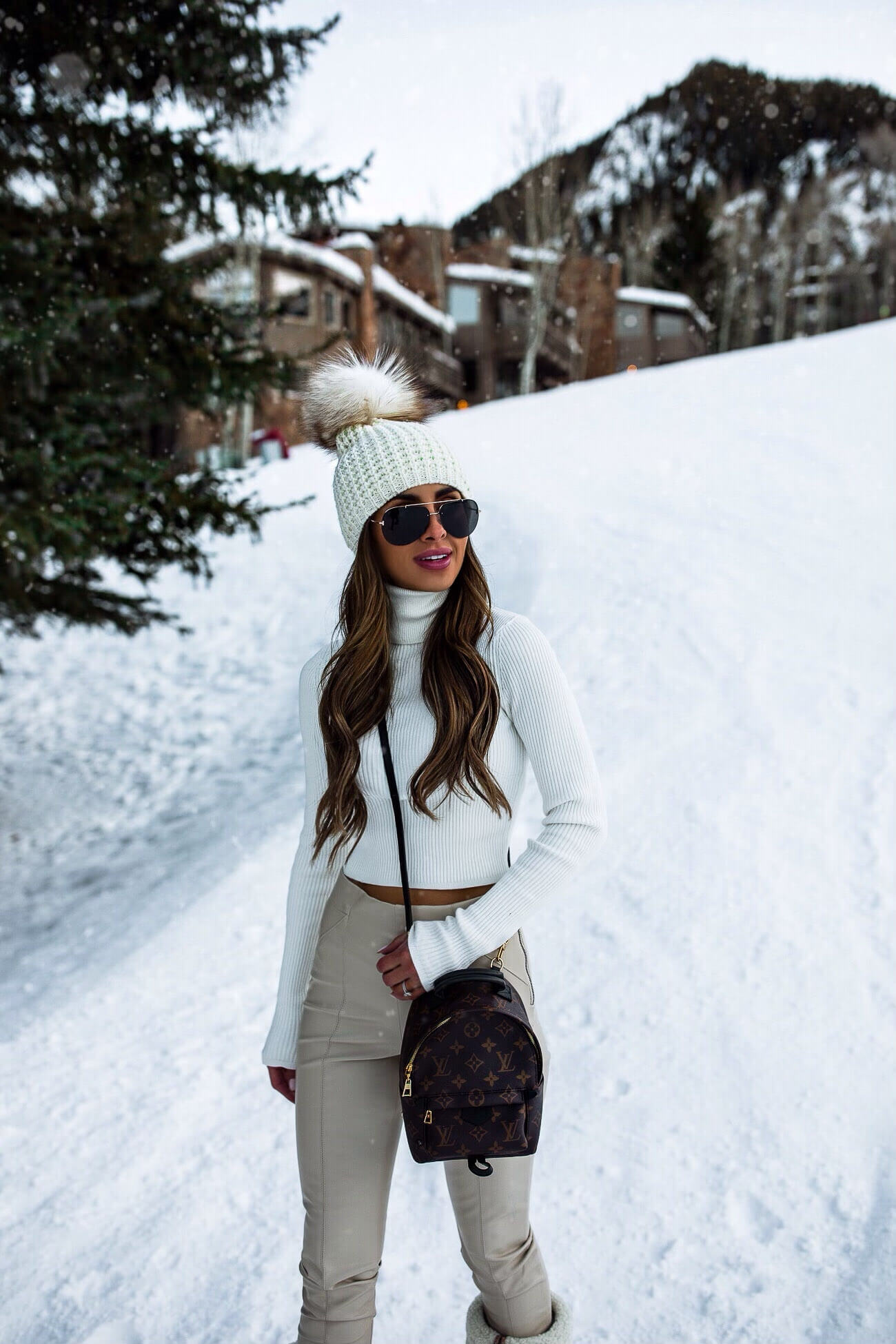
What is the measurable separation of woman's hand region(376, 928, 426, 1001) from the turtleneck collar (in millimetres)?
584

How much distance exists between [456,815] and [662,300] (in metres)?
39.7

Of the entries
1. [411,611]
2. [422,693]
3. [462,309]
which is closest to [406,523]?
[411,611]

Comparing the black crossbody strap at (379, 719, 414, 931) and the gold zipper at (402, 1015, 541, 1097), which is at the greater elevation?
the black crossbody strap at (379, 719, 414, 931)

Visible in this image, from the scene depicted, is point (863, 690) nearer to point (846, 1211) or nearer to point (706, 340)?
point (846, 1211)

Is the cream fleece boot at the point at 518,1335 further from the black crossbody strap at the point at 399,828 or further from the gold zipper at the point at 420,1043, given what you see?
the black crossbody strap at the point at 399,828

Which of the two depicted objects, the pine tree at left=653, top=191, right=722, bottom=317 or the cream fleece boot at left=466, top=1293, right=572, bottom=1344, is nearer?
the cream fleece boot at left=466, top=1293, right=572, bottom=1344

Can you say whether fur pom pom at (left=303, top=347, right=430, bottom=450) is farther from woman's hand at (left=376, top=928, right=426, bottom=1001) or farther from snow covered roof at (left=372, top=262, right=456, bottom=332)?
snow covered roof at (left=372, top=262, right=456, bottom=332)

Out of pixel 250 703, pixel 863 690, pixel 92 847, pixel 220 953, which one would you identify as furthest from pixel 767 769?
pixel 250 703

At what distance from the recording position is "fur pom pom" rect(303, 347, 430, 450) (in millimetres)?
1970

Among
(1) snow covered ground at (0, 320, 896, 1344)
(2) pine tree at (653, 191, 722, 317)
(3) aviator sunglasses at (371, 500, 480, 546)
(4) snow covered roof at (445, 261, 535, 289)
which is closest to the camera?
(3) aviator sunglasses at (371, 500, 480, 546)

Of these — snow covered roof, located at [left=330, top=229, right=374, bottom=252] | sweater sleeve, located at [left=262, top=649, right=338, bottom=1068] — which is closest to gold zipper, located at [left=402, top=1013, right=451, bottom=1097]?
sweater sleeve, located at [left=262, top=649, right=338, bottom=1068]

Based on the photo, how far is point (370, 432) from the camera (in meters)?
1.88

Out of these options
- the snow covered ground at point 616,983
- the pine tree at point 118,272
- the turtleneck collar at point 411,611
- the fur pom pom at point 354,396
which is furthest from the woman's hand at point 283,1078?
the pine tree at point 118,272

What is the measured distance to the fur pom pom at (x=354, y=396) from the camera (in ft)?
6.46
